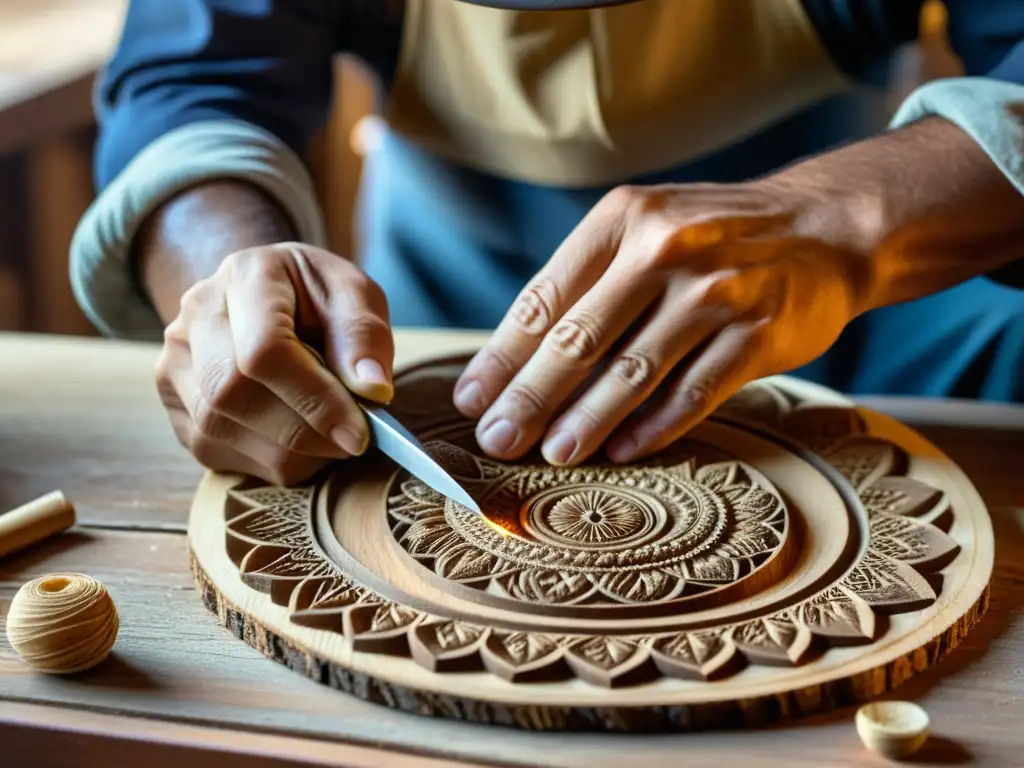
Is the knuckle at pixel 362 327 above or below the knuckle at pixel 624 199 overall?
below

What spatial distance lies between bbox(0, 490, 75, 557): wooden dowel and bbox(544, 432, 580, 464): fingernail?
0.40 m

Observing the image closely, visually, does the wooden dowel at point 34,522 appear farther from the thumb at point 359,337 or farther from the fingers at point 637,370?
the fingers at point 637,370

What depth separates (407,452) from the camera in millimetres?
805

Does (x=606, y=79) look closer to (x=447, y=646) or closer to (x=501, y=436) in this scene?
(x=501, y=436)

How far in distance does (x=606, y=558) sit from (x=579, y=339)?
202mm

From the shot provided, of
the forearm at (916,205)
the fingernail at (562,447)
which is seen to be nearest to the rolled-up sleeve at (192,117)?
the fingernail at (562,447)

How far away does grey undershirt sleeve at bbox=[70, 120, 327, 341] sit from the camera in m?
1.09

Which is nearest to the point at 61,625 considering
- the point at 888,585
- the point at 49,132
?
the point at 888,585

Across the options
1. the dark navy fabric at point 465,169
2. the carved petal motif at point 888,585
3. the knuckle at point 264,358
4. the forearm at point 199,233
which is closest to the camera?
the carved petal motif at point 888,585

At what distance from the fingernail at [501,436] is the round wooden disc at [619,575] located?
0.07 ft

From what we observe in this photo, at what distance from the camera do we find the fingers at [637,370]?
843mm

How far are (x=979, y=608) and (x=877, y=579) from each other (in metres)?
0.08


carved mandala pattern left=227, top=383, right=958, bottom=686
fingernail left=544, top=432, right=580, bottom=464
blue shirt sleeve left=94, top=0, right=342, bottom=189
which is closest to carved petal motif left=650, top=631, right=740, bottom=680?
carved mandala pattern left=227, top=383, right=958, bottom=686

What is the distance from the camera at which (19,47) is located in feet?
6.57
